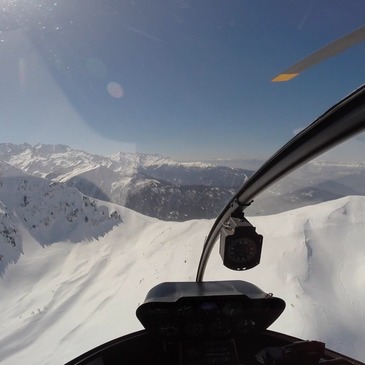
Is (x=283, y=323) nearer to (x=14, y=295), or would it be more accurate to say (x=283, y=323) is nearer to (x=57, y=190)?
(x=14, y=295)

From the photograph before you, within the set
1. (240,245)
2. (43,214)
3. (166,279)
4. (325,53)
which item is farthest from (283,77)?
A: (43,214)

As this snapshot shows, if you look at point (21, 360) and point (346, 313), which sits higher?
point (346, 313)

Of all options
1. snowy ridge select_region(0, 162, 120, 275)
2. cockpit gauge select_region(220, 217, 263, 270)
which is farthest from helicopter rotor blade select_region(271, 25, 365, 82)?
snowy ridge select_region(0, 162, 120, 275)

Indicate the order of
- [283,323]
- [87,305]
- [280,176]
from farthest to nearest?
[87,305], [283,323], [280,176]

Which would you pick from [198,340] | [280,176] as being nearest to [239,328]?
[198,340]

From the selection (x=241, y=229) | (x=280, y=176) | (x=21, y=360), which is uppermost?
(x=280, y=176)

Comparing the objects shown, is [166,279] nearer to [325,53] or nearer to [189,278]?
[189,278]

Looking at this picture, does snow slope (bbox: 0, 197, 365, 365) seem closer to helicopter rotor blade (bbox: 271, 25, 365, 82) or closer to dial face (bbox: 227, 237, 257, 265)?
dial face (bbox: 227, 237, 257, 265)
